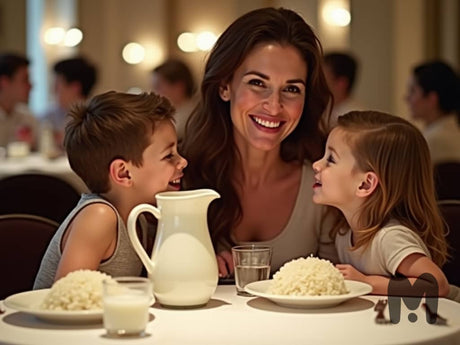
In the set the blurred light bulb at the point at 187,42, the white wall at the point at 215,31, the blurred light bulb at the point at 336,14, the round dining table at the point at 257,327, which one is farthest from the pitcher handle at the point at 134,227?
the blurred light bulb at the point at 187,42

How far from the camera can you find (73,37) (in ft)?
30.3

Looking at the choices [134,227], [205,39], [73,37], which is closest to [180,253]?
[134,227]

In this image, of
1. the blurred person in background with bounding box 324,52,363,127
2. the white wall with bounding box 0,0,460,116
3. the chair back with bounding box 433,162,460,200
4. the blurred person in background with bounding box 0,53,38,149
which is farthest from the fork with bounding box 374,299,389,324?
the white wall with bounding box 0,0,460,116

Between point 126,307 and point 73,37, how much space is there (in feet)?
25.8

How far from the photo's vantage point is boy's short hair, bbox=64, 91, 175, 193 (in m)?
2.29

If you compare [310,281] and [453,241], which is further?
[453,241]

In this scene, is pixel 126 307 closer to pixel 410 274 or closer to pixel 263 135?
pixel 410 274

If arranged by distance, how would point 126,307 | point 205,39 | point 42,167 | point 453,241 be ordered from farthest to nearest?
point 205,39 → point 42,167 → point 453,241 → point 126,307

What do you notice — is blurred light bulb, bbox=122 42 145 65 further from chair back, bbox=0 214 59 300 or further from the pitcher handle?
the pitcher handle

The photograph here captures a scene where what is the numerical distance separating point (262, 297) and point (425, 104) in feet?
15.3

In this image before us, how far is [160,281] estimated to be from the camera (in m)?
1.92

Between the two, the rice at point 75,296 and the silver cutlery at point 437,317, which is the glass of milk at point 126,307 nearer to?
the rice at point 75,296

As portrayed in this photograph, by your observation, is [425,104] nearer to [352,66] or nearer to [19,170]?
[352,66]

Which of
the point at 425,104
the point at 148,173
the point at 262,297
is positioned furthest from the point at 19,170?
the point at 262,297
